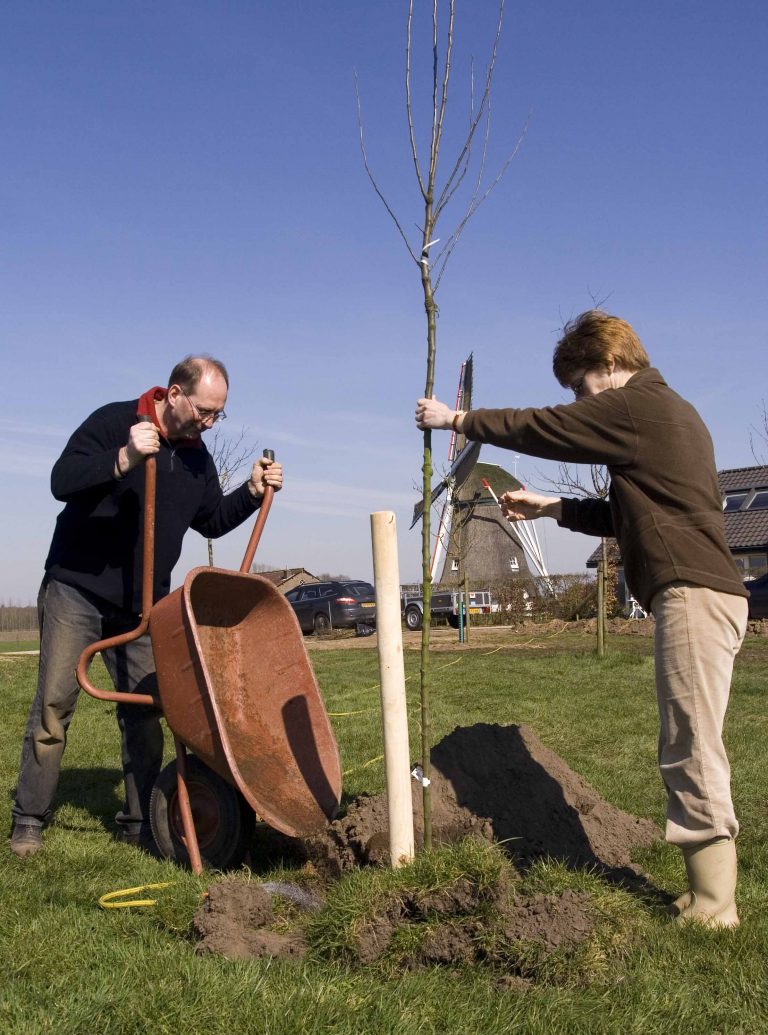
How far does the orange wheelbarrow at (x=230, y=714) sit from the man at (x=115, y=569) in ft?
0.98

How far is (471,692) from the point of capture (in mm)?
8969

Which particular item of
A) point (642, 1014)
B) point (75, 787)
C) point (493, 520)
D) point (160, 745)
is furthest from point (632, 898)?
point (493, 520)

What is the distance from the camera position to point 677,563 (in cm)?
275

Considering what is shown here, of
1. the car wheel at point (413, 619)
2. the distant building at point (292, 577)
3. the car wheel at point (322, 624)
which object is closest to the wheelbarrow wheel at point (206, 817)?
the car wheel at point (322, 624)

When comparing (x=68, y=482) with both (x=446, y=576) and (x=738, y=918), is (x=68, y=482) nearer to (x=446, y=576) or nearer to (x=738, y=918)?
(x=738, y=918)

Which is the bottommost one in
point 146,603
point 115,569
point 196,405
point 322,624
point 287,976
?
point 287,976

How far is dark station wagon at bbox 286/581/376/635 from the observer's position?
77.3 ft

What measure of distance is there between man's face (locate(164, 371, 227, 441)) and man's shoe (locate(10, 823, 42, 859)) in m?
1.72

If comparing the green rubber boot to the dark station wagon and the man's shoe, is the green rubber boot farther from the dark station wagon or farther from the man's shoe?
the dark station wagon

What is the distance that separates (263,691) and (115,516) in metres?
0.95

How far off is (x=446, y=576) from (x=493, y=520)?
429 centimetres

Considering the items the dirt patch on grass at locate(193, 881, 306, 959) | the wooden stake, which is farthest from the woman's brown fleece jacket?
the dirt patch on grass at locate(193, 881, 306, 959)

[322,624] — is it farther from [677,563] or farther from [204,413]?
[677,563]

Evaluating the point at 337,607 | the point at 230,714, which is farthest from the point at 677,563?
the point at 337,607
